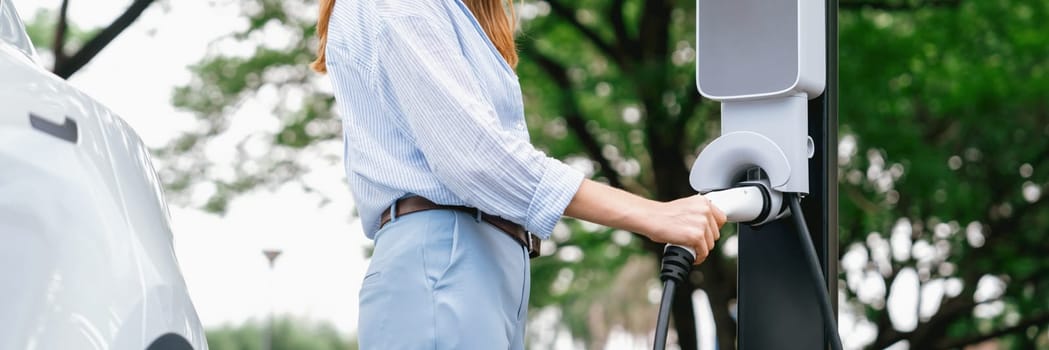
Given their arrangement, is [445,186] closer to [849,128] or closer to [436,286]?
[436,286]

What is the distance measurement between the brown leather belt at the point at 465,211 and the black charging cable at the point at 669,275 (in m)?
0.20

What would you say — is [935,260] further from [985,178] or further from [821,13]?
[821,13]

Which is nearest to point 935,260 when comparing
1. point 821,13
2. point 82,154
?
point 821,13

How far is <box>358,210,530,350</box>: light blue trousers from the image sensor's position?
1.54m

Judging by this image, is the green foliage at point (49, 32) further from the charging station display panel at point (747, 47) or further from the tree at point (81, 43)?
the charging station display panel at point (747, 47)

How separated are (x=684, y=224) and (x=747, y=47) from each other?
0.49 metres

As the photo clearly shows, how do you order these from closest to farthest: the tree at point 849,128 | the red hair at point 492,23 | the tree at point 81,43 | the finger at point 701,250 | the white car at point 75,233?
the white car at point 75,233, the finger at point 701,250, the red hair at point 492,23, the tree at point 81,43, the tree at point 849,128

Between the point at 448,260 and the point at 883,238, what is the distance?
9.81 metres

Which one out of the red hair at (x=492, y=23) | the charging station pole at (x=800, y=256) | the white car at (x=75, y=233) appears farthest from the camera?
the charging station pole at (x=800, y=256)

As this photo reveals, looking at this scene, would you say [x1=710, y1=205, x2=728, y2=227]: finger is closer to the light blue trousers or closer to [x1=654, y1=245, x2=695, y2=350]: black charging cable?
[x1=654, y1=245, x2=695, y2=350]: black charging cable

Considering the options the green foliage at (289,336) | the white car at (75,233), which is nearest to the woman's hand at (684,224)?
the white car at (75,233)

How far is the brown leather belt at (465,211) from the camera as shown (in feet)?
5.20

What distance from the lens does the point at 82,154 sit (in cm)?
111

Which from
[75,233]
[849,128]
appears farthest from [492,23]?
[849,128]
